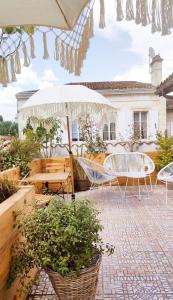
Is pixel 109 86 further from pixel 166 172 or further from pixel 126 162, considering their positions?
pixel 166 172

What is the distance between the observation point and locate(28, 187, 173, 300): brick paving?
268cm

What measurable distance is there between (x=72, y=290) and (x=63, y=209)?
0.63 m

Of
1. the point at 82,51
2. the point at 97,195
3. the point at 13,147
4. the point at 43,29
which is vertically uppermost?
the point at 43,29

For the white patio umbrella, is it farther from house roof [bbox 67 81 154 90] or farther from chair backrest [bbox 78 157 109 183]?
house roof [bbox 67 81 154 90]

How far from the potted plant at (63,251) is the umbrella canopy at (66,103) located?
2.63 metres

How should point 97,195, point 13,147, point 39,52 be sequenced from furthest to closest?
1. point 97,195
2. point 13,147
3. point 39,52

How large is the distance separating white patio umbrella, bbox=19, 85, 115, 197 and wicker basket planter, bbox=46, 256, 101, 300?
2.54 metres

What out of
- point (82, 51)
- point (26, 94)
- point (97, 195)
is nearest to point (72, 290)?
point (82, 51)

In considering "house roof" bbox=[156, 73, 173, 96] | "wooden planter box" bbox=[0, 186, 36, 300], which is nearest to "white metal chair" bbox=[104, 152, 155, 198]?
"house roof" bbox=[156, 73, 173, 96]

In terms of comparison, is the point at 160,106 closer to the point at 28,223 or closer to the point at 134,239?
the point at 134,239

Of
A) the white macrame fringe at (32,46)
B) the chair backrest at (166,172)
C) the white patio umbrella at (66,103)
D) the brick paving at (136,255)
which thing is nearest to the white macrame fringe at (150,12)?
the white macrame fringe at (32,46)

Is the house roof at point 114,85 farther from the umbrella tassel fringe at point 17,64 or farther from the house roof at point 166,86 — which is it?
the umbrella tassel fringe at point 17,64

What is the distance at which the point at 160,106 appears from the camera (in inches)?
549

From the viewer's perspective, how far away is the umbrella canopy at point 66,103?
478 centimetres
